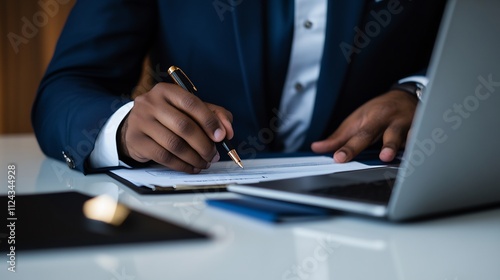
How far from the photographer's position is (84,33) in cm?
125

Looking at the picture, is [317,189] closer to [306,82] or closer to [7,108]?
[306,82]

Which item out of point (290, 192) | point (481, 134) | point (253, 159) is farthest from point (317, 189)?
point (253, 159)

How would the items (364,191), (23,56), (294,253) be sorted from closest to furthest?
(294,253), (364,191), (23,56)

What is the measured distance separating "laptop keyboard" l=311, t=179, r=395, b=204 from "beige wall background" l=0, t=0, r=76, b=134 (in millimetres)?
3756

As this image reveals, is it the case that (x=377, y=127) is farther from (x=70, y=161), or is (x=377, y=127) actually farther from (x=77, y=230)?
(x=77, y=230)

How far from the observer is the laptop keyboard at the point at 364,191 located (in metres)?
0.55

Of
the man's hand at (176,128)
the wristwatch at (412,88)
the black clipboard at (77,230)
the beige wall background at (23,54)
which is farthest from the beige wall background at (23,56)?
the black clipboard at (77,230)

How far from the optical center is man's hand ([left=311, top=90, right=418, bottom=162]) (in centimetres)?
102

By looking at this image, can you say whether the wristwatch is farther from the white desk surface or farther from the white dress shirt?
the white desk surface

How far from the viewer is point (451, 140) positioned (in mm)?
517

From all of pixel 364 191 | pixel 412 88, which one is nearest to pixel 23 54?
pixel 412 88

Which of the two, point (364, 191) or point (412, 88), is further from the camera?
point (412, 88)

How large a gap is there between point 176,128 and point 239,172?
11cm

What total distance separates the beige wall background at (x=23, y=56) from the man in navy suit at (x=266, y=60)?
287 centimetres
